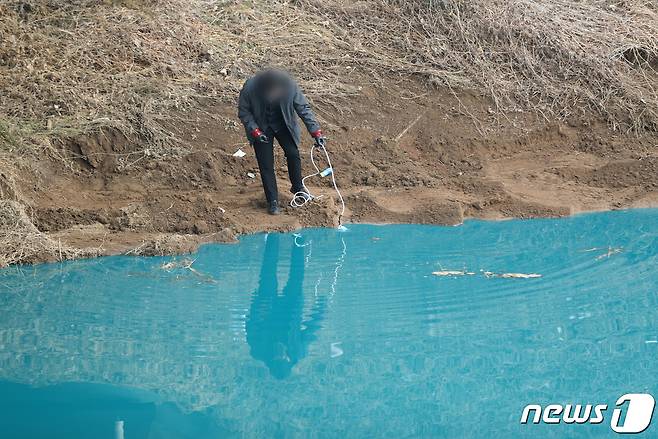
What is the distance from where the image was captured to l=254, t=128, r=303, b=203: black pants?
10195 mm

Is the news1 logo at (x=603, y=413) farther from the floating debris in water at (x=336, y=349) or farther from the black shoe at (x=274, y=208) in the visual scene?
the black shoe at (x=274, y=208)

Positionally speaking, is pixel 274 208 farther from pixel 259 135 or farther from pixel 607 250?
pixel 607 250

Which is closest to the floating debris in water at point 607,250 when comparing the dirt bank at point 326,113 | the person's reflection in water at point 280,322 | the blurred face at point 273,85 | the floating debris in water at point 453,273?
the floating debris in water at point 453,273

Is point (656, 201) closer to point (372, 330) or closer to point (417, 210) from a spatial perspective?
point (417, 210)

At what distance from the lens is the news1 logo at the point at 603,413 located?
231 inches

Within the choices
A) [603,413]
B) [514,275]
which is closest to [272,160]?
[514,275]

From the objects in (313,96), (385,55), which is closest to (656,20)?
(385,55)

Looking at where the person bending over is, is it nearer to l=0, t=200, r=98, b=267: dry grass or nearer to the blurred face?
the blurred face

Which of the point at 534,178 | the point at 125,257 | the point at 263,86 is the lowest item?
the point at 534,178

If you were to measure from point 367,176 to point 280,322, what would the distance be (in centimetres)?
415

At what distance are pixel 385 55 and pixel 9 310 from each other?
749 centimetres

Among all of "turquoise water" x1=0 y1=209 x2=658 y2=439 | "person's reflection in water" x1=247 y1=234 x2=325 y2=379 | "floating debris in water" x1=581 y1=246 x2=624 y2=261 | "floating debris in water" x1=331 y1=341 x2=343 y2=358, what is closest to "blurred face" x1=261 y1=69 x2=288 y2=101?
"turquoise water" x1=0 y1=209 x2=658 y2=439

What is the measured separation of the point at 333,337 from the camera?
7324 millimetres

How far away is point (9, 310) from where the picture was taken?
800 cm
